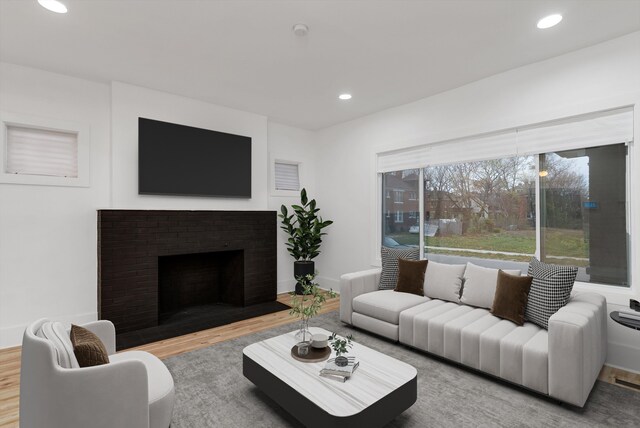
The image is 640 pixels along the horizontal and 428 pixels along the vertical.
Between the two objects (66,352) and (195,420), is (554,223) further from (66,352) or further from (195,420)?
(66,352)

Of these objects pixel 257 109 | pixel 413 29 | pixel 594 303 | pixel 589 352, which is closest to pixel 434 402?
pixel 589 352

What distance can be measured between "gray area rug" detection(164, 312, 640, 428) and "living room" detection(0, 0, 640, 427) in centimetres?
2

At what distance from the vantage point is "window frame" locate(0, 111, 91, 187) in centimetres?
335

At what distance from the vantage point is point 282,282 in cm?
561

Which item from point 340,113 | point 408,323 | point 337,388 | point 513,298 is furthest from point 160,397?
point 340,113

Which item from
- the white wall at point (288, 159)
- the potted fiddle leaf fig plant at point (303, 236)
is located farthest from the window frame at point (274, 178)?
the potted fiddle leaf fig plant at point (303, 236)

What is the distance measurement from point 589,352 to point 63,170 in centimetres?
539

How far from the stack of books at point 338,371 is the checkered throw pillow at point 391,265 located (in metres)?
1.93

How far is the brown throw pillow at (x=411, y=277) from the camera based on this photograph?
3793 mm

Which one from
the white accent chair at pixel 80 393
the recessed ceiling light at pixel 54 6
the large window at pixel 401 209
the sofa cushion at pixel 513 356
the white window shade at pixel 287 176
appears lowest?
the sofa cushion at pixel 513 356

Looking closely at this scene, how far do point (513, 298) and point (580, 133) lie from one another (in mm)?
1748

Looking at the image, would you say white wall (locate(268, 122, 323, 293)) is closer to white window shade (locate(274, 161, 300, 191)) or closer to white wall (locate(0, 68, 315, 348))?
white window shade (locate(274, 161, 300, 191))

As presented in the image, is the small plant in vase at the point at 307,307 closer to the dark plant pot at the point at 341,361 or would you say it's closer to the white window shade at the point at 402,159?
the dark plant pot at the point at 341,361

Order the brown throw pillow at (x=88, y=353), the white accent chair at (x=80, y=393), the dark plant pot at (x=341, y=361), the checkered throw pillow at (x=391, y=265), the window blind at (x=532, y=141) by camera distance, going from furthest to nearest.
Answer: the checkered throw pillow at (x=391, y=265) < the window blind at (x=532, y=141) < the dark plant pot at (x=341, y=361) < the brown throw pillow at (x=88, y=353) < the white accent chair at (x=80, y=393)
